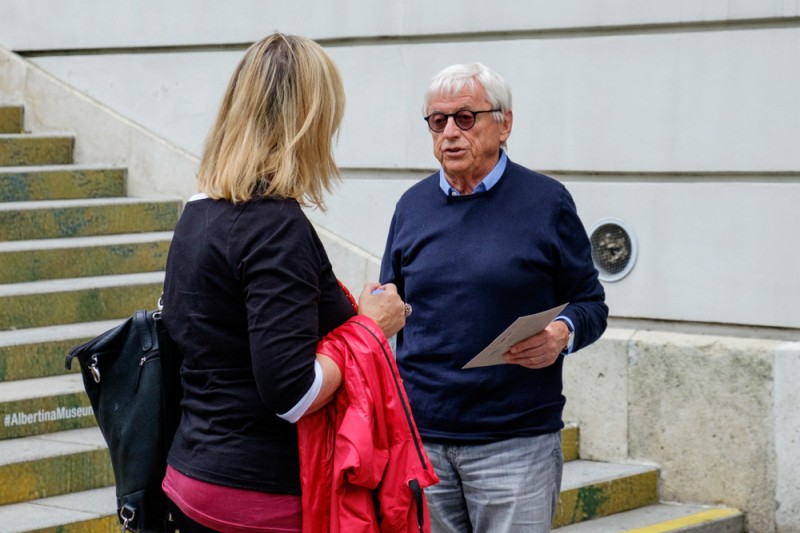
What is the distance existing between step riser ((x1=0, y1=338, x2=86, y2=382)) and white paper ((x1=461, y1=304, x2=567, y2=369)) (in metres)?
3.11

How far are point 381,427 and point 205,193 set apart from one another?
630 mm

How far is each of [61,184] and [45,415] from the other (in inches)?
89.4

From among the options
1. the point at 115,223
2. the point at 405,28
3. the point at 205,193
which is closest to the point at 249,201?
the point at 205,193

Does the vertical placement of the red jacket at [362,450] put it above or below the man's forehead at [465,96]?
below

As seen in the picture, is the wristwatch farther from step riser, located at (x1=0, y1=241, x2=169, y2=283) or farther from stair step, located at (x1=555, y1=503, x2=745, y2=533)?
step riser, located at (x1=0, y1=241, x2=169, y2=283)

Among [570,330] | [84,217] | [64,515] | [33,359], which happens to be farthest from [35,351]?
[570,330]

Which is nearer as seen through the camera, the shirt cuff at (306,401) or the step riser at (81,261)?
the shirt cuff at (306,401)

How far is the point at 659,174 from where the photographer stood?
5973 millimetres

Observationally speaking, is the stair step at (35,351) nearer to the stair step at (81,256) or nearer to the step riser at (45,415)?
the step riser at (45,415)

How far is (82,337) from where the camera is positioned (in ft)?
19.4

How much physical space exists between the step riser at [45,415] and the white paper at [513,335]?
107 inches

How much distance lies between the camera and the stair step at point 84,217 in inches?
267

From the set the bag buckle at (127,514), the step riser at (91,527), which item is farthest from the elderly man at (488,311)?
the step riser at (91,527)

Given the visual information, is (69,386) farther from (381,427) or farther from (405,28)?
(381,427)
